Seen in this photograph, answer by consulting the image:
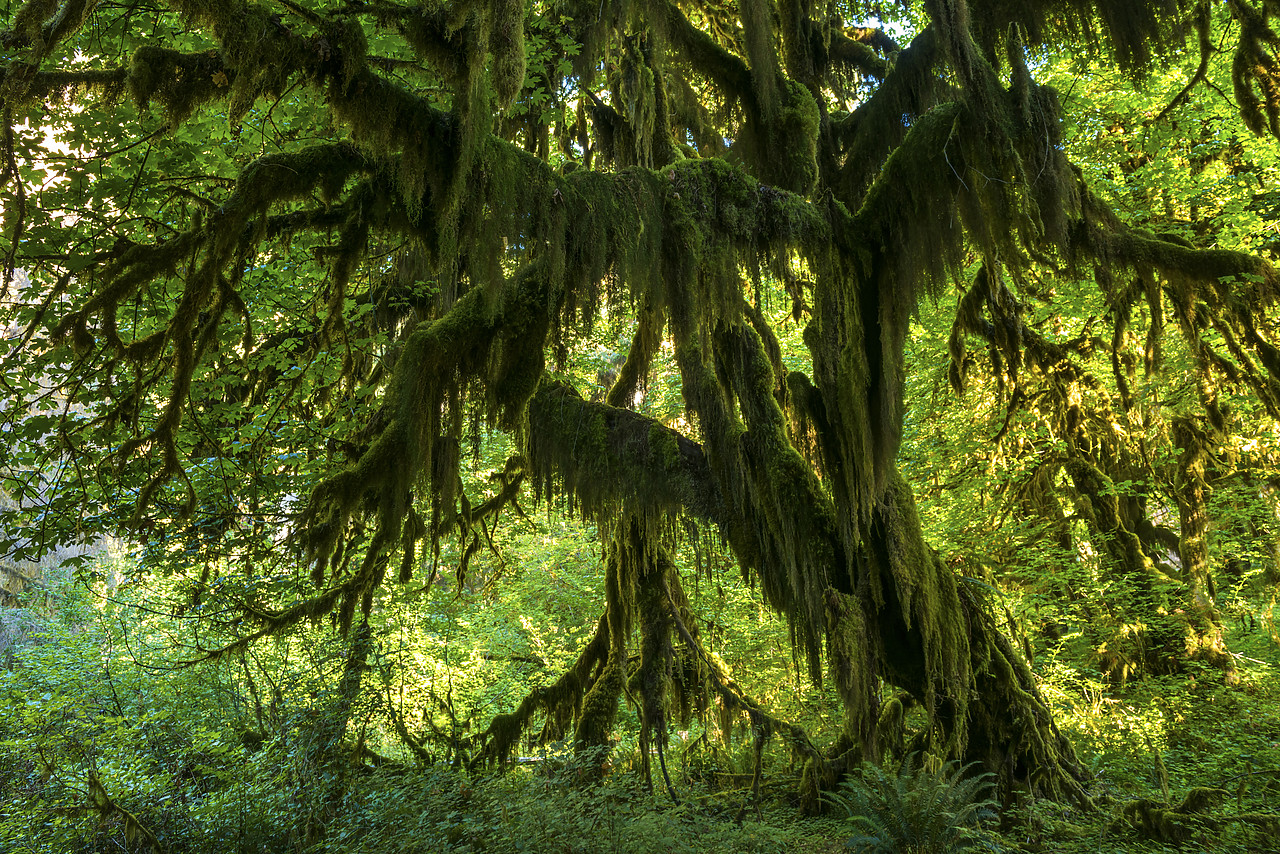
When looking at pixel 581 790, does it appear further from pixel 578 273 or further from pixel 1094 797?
pixel 578 273

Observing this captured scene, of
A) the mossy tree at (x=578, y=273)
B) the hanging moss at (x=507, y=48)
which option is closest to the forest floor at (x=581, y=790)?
the mossy tree at (x=578, y=273)

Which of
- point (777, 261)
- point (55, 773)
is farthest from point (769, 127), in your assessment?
point (55, 773)

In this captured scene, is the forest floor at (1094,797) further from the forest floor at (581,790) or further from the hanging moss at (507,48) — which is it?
the hanging moss at (507,48)

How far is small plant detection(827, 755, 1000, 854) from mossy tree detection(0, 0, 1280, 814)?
417 millimetres

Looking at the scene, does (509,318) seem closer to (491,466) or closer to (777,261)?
(777,261)

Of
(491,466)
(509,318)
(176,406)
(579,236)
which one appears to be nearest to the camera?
(176,406)

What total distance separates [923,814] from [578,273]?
15.7ft

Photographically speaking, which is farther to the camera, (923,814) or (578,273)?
(923,814)

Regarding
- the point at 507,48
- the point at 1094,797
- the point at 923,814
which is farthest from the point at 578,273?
the point at 1094,797

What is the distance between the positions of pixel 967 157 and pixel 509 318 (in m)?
3.07

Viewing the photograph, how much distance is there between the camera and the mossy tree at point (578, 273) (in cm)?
374

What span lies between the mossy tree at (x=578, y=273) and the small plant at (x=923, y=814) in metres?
0.42

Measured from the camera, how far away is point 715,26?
27.0ft

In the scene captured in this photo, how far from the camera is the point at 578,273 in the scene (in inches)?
174
